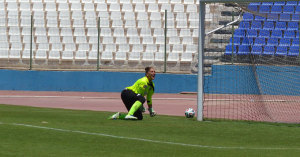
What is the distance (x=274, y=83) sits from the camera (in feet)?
70.8

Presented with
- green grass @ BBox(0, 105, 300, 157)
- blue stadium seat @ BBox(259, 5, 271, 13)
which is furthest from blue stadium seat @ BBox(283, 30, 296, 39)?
green grass @ BBox(0, 105, 300, 157)

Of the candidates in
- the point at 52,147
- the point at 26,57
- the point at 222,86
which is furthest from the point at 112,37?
the point at 52,147

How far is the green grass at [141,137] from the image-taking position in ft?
30.5

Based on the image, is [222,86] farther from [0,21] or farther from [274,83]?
[0,21]

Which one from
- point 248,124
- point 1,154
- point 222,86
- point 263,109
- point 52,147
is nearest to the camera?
point 1,154

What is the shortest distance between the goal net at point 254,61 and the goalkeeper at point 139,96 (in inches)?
131

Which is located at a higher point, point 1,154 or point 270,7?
point 270,7

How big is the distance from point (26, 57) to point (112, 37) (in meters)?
4.02

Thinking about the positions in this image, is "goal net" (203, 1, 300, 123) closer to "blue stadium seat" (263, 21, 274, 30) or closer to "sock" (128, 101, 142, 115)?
"blue stadium seat" (263, 21, 274, 30)

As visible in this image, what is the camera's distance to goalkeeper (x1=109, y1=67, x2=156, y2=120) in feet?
47.6

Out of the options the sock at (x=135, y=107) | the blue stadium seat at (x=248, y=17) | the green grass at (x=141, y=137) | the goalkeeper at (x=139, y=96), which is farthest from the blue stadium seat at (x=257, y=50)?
the sock at (x=135, y=107)

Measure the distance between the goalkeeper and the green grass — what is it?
→ 0.32 metres

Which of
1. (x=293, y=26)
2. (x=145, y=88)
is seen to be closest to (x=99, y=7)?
(x=293, y=26)

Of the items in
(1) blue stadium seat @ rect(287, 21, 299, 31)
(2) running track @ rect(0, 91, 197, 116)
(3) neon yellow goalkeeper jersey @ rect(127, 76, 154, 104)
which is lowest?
(2) running track @ rect(0, 91, 197, 116)
